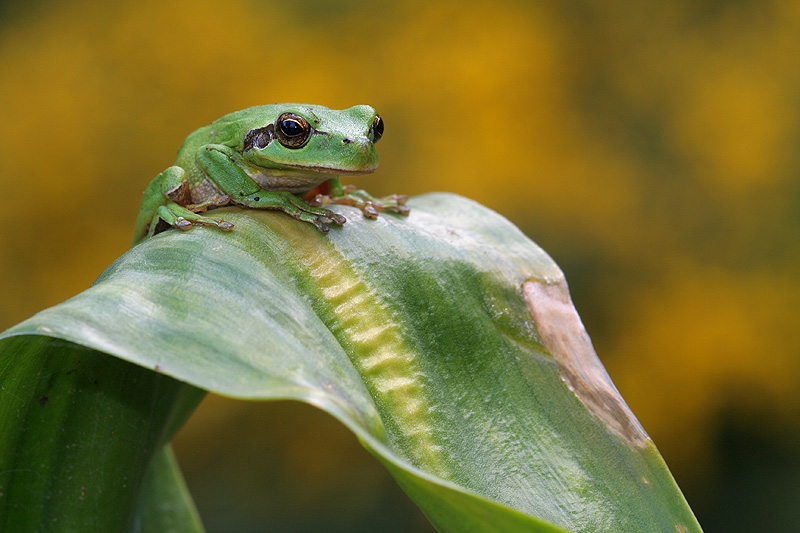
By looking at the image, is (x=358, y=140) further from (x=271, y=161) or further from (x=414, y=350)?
(x=414, y=350)

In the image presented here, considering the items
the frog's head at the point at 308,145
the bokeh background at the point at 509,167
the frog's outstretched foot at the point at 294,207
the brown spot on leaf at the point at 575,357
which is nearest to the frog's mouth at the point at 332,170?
the frog's head at the point at 308,145

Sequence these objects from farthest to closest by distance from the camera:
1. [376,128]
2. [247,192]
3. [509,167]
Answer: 1. [509,167]
2. [376,128]
3. [247,192]

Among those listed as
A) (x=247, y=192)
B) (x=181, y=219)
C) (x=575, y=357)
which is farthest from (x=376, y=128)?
(x=575, y=357)

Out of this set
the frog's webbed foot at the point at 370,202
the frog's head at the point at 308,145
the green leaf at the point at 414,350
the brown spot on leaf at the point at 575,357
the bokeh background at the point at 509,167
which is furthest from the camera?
the bokeh background at the point at 509,167

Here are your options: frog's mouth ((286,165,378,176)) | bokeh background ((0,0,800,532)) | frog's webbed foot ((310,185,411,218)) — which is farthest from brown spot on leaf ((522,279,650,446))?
bokeh background ((0,0,800,532))

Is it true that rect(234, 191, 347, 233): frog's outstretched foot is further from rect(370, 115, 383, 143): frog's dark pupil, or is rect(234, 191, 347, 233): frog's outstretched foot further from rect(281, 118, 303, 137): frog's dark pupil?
rect(370, 115, 383, 143): frog's dark pupil

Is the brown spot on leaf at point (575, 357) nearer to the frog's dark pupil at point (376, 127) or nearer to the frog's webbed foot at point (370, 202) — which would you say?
the frog's webbed foot at point (370, 202)

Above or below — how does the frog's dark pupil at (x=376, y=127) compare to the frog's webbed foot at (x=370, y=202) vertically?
above
